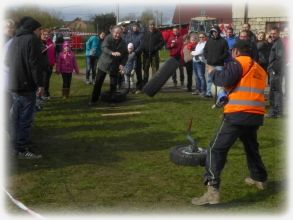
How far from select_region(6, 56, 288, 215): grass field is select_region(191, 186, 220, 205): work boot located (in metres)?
0.08

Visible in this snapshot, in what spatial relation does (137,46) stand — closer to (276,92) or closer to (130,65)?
(130,65)

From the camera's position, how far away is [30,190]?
6.04 m

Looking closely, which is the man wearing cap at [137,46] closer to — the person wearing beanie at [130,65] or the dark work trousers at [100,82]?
the person wearing beanie at [130,65]

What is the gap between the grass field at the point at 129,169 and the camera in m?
5.62

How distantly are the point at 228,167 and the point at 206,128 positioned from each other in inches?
103

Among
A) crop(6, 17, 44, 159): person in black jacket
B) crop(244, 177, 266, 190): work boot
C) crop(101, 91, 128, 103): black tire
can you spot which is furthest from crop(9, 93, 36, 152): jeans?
crop(101, 91, 128, 103): black tire

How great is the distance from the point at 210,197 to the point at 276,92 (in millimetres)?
5647

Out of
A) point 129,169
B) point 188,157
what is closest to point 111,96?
point 129,169

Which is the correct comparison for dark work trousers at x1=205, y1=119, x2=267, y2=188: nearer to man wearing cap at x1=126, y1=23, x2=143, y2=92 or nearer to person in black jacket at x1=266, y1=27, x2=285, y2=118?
person in black jacket at x1=266, y1=27, x2=285, y2=118

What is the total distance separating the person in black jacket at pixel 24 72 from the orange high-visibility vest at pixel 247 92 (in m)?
3.08

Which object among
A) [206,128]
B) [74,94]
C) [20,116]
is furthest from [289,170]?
[74,94]

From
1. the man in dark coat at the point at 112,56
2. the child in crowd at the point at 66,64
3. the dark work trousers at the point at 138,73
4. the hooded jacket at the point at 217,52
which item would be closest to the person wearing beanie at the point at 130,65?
the dark work trousers at the point at 138,73

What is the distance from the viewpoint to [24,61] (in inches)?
280

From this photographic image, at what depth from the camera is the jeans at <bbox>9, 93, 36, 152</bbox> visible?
285 inches
